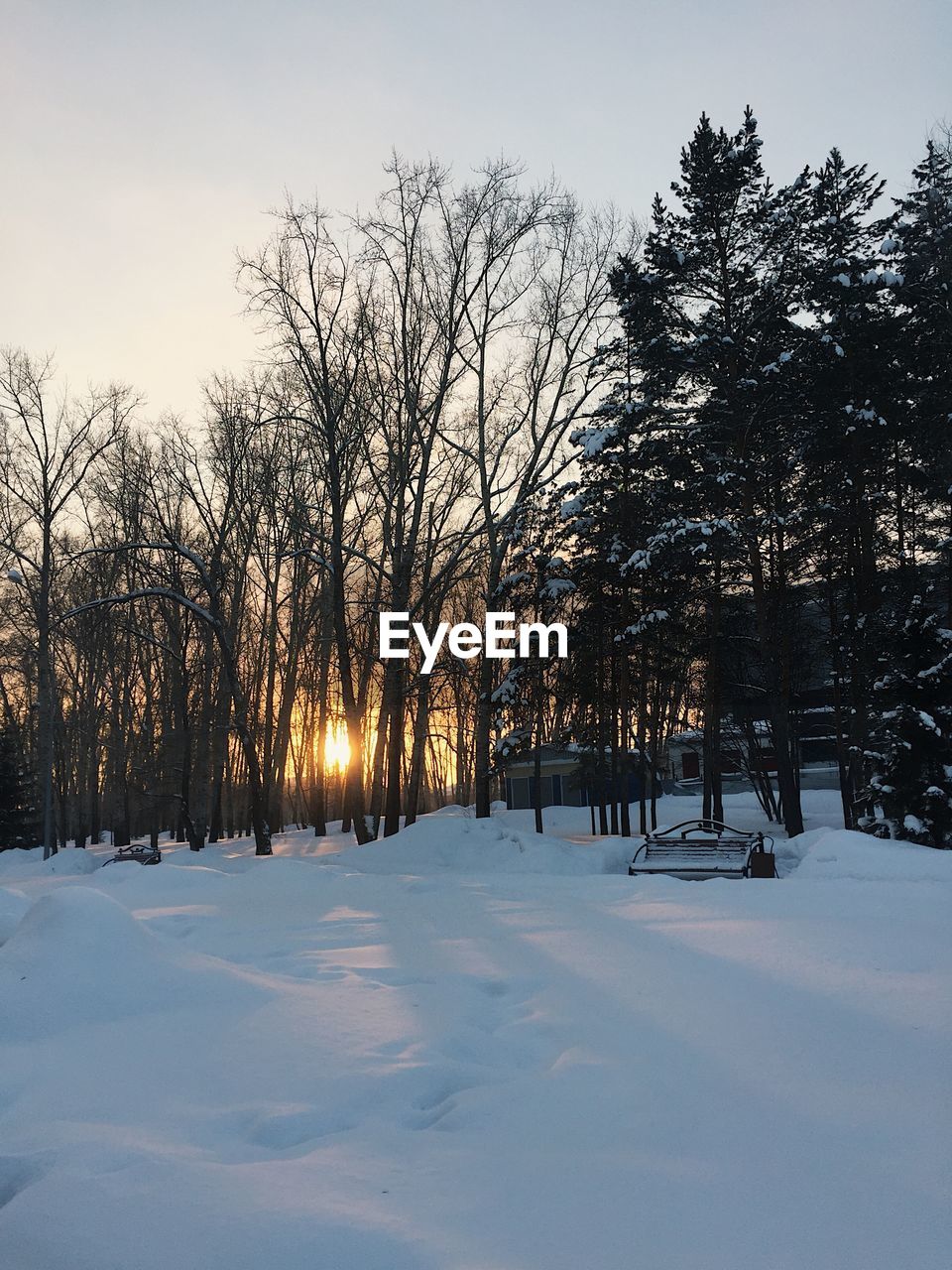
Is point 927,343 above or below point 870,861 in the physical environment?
above

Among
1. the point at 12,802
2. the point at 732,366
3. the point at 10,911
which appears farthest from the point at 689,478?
the point at 12,802

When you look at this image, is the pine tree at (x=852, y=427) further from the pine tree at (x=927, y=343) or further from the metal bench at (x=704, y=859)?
the metal bench at (x=704, y=859)

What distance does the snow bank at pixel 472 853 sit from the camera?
640 inches

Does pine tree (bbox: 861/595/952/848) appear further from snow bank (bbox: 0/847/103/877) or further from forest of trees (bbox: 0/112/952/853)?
snow bank (bbox: 0/847/103/877)

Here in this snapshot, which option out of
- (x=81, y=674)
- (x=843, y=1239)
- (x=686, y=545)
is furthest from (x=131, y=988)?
(x=81, y=674)

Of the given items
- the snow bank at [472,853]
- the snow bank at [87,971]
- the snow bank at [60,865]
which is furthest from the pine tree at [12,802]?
the snow bank at [87,971]

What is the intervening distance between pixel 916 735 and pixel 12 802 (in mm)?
34408

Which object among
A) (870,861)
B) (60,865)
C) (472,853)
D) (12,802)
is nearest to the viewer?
(870,861)

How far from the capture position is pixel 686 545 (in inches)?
768

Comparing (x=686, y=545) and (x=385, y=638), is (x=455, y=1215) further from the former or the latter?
(x=385, y=638)

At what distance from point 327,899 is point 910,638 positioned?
12803 mm

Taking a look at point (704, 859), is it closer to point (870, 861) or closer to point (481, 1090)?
point (870, 861)

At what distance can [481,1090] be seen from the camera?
4.48m

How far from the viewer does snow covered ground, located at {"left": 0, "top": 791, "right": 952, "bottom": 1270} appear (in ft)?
10.0
